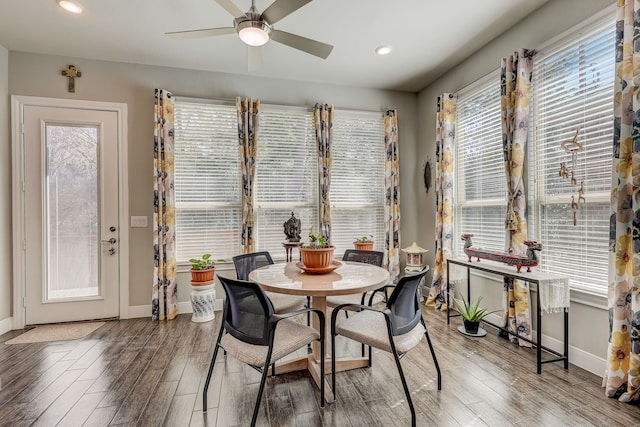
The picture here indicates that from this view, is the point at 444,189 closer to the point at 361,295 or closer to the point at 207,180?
the point at 361,295

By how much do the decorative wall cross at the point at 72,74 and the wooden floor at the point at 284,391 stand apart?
2.75 m

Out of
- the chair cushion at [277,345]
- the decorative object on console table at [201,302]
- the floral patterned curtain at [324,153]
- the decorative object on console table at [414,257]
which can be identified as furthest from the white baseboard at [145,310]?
the decorative object on console table at [414,257]

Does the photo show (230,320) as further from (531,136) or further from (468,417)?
(531,136)

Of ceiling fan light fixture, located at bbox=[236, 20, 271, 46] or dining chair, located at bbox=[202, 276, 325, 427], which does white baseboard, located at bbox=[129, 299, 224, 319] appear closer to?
dining chair, located at bbox=[202, 276, 325, 427]

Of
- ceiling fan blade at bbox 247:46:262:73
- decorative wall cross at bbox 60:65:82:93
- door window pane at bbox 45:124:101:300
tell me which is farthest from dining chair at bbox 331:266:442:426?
decorative wall cross at bbox 60:65:82:93

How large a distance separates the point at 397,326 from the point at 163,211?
2971mm

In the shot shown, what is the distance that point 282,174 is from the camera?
4.08 metres

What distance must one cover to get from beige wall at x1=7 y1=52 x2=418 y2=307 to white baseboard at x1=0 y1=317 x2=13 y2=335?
1135 mm

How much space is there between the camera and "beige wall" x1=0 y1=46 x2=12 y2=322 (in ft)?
10.5

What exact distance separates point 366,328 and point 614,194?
1.88 meters

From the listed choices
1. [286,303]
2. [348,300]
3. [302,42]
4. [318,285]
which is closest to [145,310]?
[286,303]

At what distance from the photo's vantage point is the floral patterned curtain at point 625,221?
1890 millimetres

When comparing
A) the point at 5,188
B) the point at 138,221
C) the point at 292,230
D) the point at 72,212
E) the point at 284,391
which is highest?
the point at 5,188

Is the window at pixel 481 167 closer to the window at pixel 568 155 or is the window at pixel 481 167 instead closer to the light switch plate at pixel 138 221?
the window at pixel 568 155
